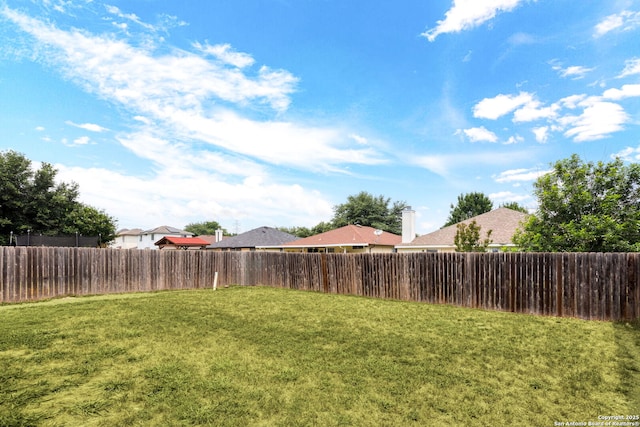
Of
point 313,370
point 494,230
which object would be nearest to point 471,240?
point 494,230

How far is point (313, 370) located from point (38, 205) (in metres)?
36.8

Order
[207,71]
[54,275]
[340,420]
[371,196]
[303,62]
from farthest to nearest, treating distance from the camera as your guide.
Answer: [371,196] → [303,62] → [207,71] → [54,275] → [340,420]

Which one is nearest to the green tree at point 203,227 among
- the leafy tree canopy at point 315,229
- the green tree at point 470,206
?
the leafy tree canopy at point 315,229

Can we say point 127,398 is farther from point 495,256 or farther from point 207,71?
point 207,71

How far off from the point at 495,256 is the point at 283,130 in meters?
10.7

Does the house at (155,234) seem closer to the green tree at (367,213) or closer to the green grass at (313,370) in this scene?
the green tree at (367,213)

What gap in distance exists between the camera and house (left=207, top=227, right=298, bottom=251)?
30639 millimetres

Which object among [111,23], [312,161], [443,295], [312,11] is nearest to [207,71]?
[111,23]

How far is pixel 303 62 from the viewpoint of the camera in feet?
43.9

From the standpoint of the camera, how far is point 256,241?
103 feet

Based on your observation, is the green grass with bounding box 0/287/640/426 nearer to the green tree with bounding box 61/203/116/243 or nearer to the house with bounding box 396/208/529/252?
the house with bounding box 396/208/529/252

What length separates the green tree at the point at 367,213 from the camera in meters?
44.2

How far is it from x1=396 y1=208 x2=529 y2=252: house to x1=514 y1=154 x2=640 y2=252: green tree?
170 inches

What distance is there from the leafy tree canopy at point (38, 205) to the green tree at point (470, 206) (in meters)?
40.3
